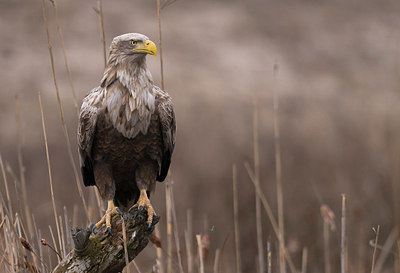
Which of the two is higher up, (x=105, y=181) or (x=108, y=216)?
(x=105, y=181)

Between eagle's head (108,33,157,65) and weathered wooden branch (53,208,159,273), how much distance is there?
34.8 inches

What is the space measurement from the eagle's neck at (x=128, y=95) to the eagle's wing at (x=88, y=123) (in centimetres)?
8

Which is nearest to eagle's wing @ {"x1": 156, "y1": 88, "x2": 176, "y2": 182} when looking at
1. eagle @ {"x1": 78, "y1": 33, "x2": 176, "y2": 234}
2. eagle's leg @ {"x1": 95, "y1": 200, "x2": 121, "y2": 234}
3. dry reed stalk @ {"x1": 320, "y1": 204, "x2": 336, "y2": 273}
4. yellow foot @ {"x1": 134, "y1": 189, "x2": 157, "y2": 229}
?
eagle @ {"x1": 78, "y1": 33, "x2": 176, "y2": 234}

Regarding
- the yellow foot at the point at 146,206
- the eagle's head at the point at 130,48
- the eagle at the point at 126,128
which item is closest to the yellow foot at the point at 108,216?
the eagle at the point at 126,128

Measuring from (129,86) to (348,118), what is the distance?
10.2 m

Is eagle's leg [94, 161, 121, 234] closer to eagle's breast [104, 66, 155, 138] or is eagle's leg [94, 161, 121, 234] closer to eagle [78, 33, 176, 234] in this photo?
eagle [78, 33, 176, 234]

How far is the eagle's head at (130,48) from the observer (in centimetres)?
350

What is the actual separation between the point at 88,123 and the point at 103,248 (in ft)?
2.88

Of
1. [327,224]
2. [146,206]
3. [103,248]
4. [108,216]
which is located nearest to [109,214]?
[108,216]

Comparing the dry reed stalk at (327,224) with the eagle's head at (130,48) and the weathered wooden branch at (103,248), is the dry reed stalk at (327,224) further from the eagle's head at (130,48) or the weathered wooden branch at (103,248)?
the eagle's head at (130,48)

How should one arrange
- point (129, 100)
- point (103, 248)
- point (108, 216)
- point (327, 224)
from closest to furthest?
point (103, 248) → point (108, 216) → point (129, 100) → point (327, 224)

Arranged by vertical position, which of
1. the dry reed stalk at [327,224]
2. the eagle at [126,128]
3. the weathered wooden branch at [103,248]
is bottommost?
the dry reed stalk at [327,224]

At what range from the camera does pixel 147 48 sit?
346cm

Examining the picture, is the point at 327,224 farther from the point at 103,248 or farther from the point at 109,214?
the point at 103,248
